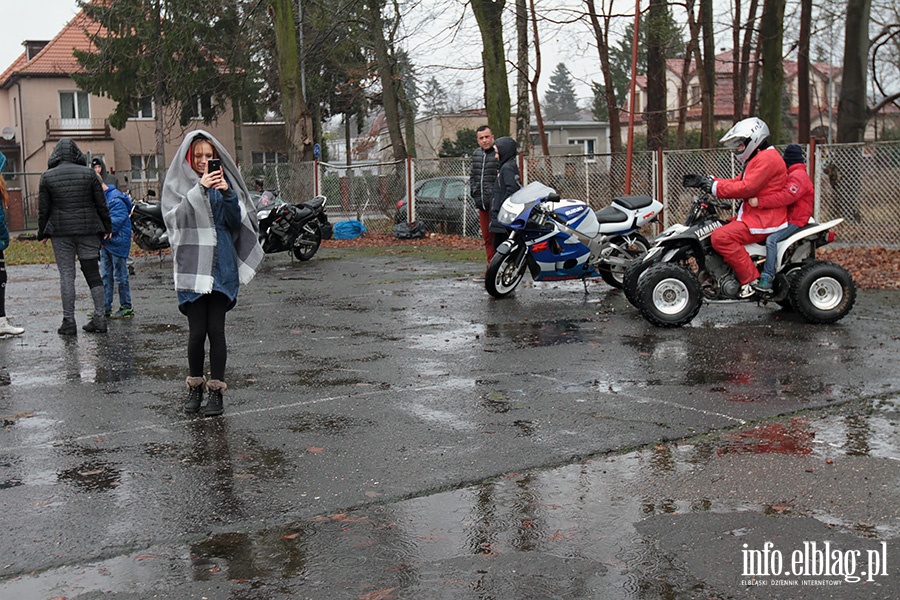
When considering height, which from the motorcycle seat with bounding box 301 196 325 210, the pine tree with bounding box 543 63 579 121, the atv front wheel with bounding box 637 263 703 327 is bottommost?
the atv front wheel with bounding box 637 263 703 327

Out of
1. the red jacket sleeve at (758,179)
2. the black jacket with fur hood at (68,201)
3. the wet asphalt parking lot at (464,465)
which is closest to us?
the wet asphalt parking lot at (464,465)

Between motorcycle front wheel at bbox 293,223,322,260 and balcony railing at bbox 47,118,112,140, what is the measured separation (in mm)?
37511

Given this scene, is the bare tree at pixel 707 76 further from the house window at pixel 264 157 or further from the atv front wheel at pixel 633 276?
the house window at pixel 264 157

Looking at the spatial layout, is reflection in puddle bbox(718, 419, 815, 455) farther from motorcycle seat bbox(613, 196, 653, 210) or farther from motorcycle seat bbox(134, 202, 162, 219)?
motorcycle seat bbox(134, 202, 162, 219)

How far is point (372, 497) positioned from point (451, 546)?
2.56 ft

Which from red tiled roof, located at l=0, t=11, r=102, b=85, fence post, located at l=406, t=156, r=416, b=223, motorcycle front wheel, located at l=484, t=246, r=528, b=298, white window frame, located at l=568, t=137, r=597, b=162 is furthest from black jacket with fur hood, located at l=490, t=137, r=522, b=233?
white window frame, located at l=568, t=137, r=597, b=162

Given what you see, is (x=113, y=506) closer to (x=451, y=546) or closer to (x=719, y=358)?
(x=451, y=546)

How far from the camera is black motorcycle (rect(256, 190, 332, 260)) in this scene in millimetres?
18047

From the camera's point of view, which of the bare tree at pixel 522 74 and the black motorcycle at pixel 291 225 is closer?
the black motorcycle at pixel 291 225

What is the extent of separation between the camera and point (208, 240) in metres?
6.38

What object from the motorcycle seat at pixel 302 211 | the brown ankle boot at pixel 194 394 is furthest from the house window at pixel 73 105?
the brown ankle boot at pixel 194 394

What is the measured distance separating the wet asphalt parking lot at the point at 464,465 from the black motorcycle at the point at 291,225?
8109 mm

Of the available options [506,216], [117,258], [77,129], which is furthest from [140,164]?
[506,216]

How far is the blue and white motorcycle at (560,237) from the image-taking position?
38.6 ft
